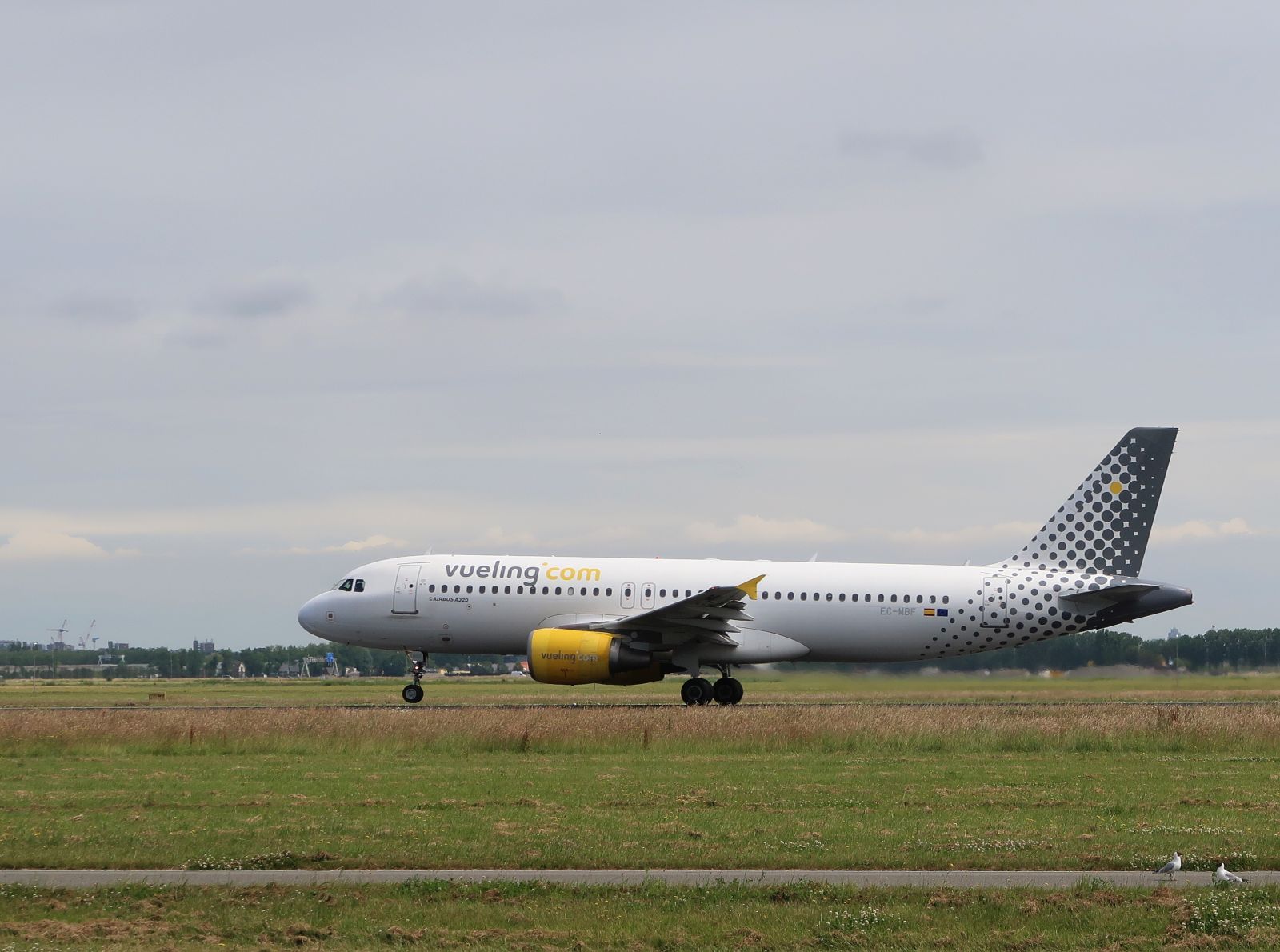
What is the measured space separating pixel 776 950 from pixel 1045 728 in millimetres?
18106

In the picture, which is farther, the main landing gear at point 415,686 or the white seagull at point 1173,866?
the main landing gear at point 415,686

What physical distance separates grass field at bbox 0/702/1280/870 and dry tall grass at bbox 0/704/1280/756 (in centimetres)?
8

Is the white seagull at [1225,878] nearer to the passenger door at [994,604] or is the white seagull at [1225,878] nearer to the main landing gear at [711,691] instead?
the main landing gear at [711,691]

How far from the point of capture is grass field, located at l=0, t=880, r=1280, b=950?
9.91 meters

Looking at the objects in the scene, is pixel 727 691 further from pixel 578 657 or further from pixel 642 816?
pixel 642 816

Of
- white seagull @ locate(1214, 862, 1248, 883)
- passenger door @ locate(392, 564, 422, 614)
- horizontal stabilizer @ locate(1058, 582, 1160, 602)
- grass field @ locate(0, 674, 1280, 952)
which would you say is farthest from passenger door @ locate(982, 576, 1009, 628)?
white seagull @ locate(1214, 862, 1248, 883)

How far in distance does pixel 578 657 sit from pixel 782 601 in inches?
221

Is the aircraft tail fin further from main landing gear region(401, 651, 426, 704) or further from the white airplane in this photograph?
main landing gear region(401, 651, 426, 704)

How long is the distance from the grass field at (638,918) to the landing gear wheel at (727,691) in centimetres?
2364

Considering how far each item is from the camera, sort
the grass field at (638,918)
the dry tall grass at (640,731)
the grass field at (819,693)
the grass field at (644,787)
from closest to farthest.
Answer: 1. the grass field at (638,918)
2. the grass field at (644,787)
3. the dry tall grass at (640,731)
4. the grass field at (819,693)

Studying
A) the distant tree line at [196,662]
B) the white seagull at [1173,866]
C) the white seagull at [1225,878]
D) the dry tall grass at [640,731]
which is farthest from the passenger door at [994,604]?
the distant tree line at [196,662]

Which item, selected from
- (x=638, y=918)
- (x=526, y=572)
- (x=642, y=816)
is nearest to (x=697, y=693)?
(x=526, y=572)

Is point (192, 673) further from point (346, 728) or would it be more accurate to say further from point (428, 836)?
point (428, 836)

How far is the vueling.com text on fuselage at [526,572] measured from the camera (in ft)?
117
